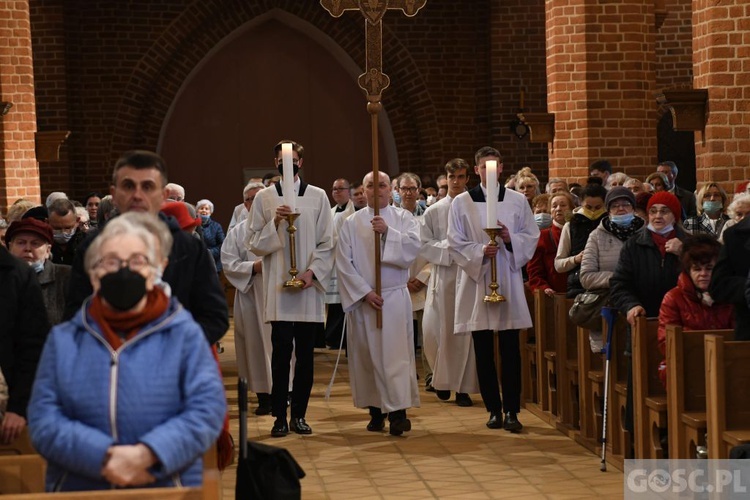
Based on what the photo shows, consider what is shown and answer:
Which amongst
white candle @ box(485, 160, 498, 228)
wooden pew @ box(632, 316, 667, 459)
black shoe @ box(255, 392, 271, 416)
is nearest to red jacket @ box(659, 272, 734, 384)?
wooden pew @ box(632, 316, 667, 459)

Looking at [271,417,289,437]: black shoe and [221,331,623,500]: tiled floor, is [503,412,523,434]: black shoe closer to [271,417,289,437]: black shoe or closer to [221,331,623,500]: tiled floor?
[221,331,623,500]: tiled floor

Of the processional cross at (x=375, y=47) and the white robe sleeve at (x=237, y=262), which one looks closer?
the processional cross at (x=375, y=47)

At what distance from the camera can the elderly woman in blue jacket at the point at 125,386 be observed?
3.98 m

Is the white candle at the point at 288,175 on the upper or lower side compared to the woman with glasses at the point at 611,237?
upper

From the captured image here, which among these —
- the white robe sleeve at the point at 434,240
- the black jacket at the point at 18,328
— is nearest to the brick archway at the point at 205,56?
the white robe sleeve at the point at 434,240

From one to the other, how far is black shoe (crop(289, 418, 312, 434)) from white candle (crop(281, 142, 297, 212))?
1542 millimetres

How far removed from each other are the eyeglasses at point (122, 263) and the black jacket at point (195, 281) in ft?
3.12

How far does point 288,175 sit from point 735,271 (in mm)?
3483

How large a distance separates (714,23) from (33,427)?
8.17m

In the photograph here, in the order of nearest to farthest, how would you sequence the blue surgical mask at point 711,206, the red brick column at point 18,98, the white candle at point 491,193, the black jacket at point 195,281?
1. the black jacket at point 195,281
2. the white candle at point 491,193
3. the blue surgical mask at point 711,206
4. the red brick column at point 18,98

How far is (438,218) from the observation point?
10.8 metres

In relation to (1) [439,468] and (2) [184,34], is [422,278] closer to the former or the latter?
(1) [439,468]

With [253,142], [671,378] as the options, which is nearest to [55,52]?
[253,142]

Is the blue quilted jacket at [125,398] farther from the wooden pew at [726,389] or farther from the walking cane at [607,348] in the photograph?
the walking cane at [607,348]
